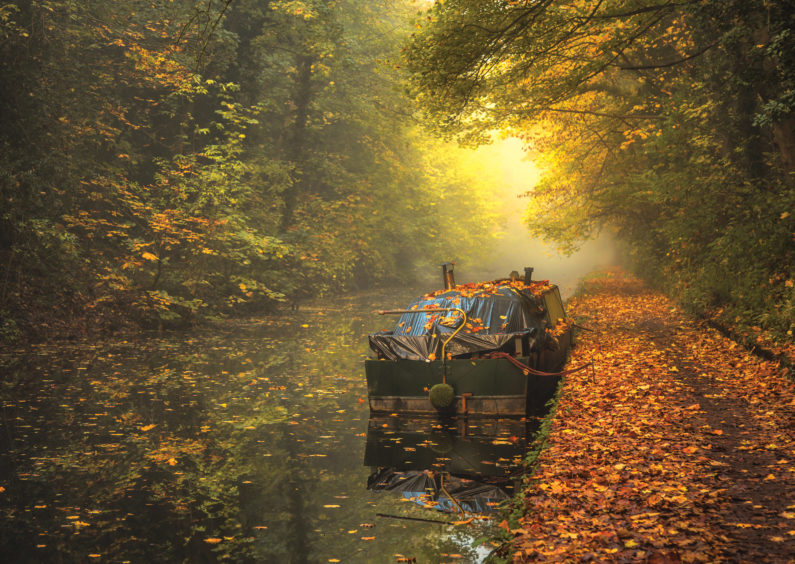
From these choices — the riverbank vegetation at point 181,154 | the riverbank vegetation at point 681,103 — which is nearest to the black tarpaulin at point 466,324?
the riverbank vegetation at point 681,103

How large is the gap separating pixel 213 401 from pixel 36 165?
30.1ft

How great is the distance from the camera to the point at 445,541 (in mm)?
5859

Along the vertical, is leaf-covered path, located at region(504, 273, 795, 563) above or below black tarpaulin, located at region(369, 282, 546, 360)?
below

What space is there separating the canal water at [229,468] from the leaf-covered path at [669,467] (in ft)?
3.17

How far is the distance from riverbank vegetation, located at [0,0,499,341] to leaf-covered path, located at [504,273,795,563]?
22.2ft

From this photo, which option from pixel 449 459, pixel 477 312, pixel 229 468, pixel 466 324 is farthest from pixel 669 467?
pixel 477 312

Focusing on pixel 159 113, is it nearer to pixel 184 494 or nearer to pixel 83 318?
pixel 83 318

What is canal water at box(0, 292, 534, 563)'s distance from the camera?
585cm

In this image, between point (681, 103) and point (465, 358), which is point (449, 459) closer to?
point (465, 358)

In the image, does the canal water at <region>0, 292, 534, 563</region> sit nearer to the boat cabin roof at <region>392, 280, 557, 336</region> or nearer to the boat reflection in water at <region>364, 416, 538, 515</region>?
the boat reflection in water at <region>364, 416, 538, 515</region>

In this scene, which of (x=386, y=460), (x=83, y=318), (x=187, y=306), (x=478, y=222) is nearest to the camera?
(x=386, y=460)

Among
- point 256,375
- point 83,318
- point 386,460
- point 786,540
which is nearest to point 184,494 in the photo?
point 386,460

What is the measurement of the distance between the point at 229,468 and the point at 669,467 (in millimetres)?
5484

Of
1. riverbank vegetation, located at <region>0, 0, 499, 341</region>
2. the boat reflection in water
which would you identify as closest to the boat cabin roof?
the boat reflection in water
